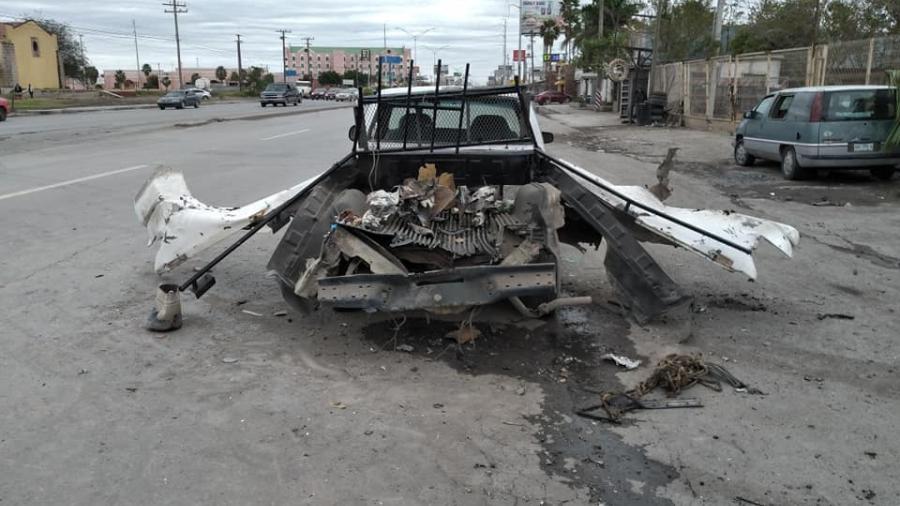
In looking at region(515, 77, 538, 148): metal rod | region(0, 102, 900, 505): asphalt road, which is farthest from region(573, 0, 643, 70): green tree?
region(0, 102, 900, 505): asphalt road

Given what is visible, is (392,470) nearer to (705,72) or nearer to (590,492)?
(590,492)

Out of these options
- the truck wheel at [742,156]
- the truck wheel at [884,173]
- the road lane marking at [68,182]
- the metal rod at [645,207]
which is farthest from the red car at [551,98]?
the metal rod at [645,207]

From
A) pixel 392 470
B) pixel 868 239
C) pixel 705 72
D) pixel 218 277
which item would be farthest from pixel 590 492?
pixel 705 72

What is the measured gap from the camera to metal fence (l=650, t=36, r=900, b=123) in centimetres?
1725

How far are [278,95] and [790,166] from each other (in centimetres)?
A: 4449

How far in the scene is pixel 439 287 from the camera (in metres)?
4.46

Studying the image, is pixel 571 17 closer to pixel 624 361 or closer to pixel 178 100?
pixel 178 100

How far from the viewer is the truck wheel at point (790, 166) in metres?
13.6

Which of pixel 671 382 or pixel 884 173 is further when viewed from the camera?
pixel 884 173

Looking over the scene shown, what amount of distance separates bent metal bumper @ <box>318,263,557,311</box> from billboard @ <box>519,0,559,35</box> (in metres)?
89.2

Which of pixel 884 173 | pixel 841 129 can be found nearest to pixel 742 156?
pixel 884 173

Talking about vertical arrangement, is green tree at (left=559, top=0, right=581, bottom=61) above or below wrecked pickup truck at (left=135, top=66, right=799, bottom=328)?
above

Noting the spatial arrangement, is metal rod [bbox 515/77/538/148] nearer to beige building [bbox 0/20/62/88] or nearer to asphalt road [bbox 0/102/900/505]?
asphalt road [bbox 0/102/900/505]

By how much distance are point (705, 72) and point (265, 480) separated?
27.9 metres
